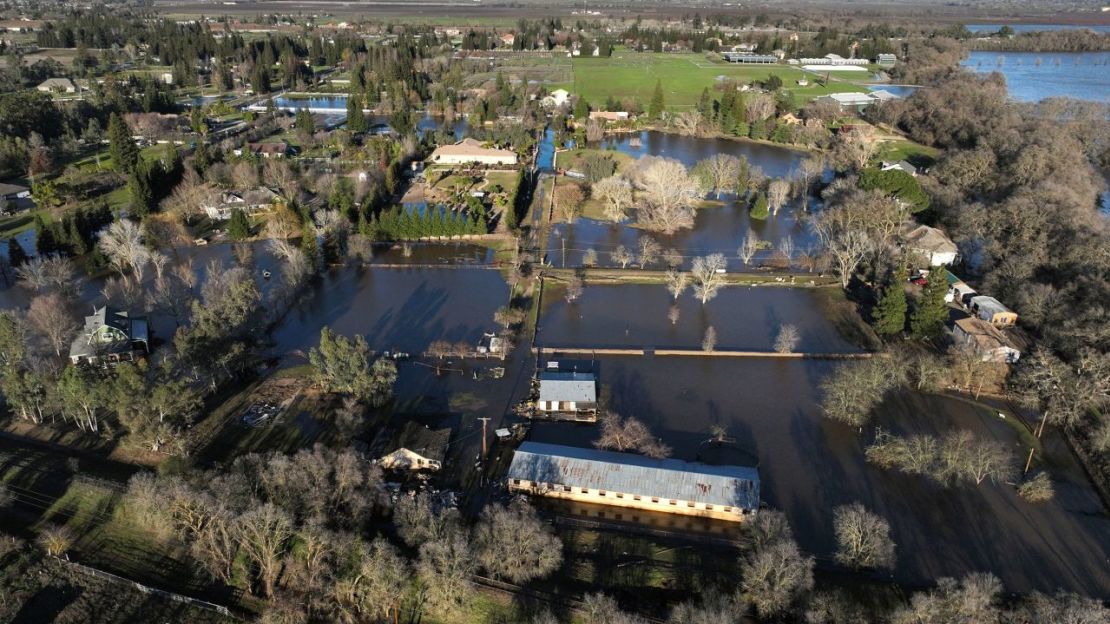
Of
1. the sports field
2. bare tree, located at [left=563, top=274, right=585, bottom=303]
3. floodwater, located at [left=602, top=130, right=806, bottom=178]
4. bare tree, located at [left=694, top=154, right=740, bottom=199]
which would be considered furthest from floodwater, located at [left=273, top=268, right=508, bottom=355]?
the sports field

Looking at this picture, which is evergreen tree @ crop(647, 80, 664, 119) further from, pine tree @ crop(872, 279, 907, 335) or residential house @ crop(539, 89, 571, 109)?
pine tree @ crop(872, 279, 907, 335)

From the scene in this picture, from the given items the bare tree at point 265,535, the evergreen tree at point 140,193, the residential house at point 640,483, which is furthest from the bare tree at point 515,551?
the evergreen tree at point 140,193

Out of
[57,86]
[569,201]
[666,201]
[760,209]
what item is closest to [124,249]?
[569,201]

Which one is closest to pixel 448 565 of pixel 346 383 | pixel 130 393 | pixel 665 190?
pixel 346 383

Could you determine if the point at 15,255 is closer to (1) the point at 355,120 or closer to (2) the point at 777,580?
(1) the point at 355,120

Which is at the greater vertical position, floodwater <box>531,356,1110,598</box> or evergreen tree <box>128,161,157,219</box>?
evergreen tree <box>128,161,157,219</box>

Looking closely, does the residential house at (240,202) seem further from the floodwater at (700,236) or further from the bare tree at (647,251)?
the bare tree at (647,251)

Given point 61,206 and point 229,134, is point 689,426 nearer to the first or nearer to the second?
point 61,206
